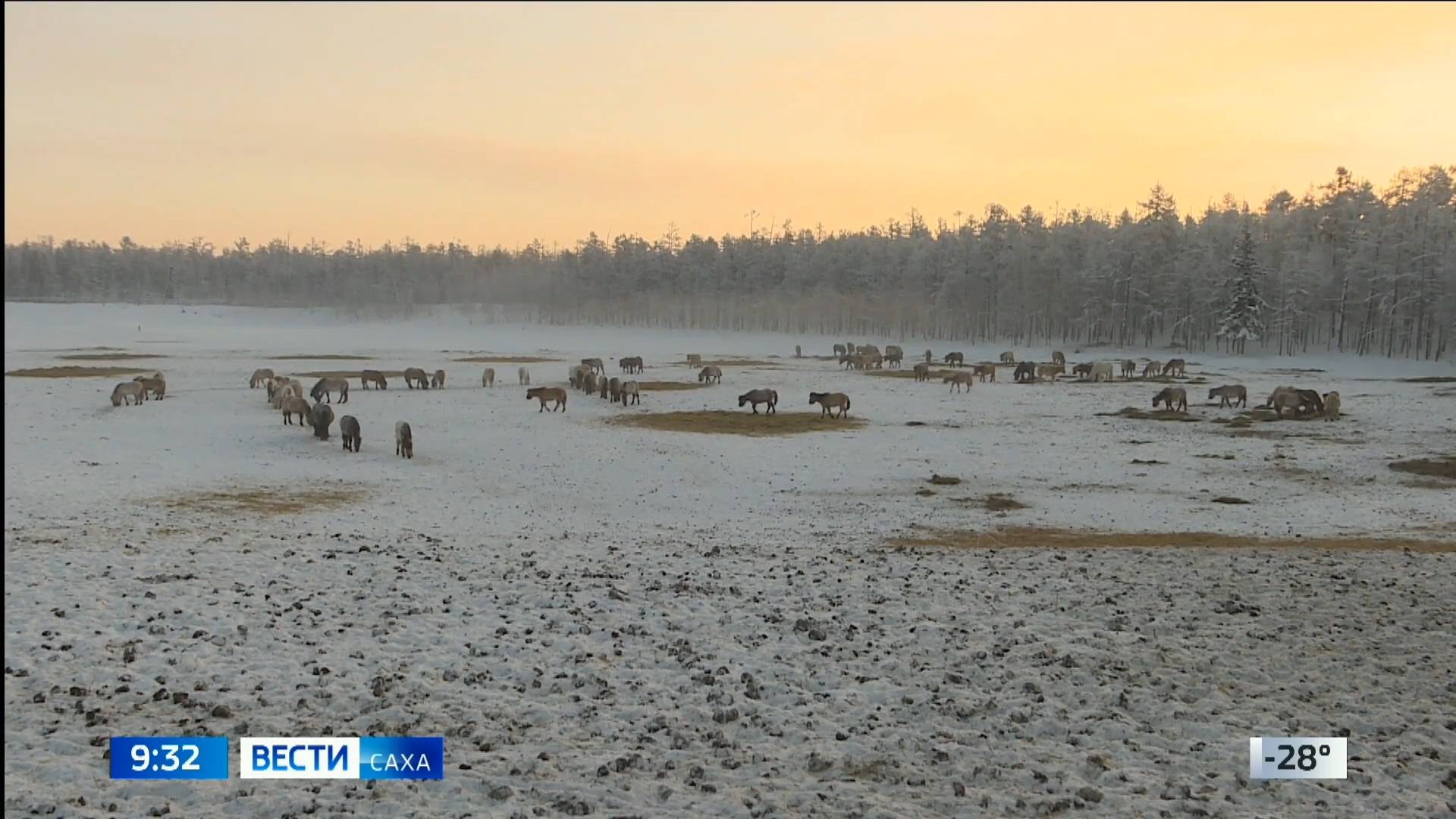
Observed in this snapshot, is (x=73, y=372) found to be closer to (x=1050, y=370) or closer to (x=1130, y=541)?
(x=1130, y=541)

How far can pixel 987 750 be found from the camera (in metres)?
7.48

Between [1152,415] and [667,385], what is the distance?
72.4 feet

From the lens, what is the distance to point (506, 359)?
65812 millimetres

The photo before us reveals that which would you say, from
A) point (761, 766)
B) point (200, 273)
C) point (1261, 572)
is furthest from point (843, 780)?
point (200, 273)

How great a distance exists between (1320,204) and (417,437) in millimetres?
101214

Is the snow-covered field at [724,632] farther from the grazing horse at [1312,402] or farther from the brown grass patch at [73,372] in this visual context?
the brown grass patch at [73,372]

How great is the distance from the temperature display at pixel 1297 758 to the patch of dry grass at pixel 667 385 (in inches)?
1381

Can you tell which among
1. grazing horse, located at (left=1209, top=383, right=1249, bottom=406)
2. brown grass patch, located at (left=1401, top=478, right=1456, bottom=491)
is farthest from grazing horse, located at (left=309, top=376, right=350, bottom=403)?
grazing horse, located at (left=1209, top=383, right=1249, bottom=406)

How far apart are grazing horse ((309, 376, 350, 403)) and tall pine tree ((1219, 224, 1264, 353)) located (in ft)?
212

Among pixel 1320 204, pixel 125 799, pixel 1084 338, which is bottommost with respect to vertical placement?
pixel 125 799

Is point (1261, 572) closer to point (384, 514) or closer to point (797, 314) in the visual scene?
point (384, 514)

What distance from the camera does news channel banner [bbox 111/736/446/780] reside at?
696 centimetres

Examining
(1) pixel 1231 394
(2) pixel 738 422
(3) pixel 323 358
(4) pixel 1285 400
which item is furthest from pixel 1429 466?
(3) pixel 323 358

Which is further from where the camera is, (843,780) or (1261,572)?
(1261,572)
